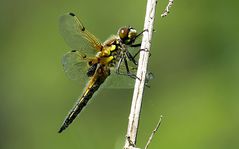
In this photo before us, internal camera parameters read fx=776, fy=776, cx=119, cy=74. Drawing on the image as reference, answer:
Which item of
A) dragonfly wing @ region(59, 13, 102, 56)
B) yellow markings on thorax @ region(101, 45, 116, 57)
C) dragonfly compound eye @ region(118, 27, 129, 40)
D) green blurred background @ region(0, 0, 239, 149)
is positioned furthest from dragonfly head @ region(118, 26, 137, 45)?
green blurred background @ region(0, 0, 239, 149)

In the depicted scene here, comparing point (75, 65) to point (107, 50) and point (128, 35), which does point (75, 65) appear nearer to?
point (107, 50)

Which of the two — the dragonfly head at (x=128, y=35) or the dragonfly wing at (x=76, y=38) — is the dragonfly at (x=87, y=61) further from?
the dragonfly head at (x=128, y=35)

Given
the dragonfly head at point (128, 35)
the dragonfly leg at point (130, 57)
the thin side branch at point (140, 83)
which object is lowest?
the thin side branch at point (140, 83)

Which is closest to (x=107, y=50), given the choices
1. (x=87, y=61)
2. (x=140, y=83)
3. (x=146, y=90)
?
(x=87, y=61)

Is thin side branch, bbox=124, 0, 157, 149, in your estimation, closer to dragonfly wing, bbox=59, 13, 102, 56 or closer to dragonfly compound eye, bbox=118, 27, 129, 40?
dragonfly compound eye, bbox=118, 27, 129, 40

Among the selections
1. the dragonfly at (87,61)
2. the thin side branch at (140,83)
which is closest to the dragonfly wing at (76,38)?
the dragonfly at (87,61)
